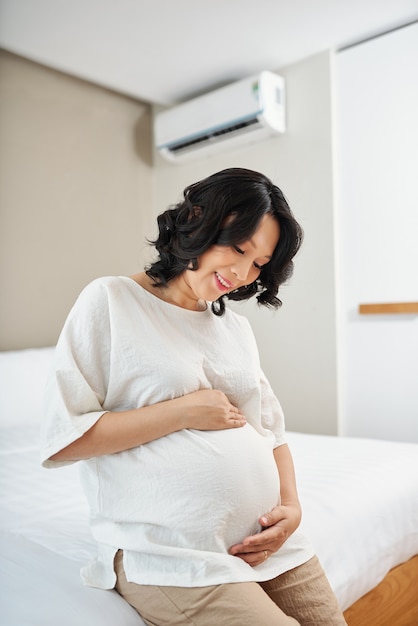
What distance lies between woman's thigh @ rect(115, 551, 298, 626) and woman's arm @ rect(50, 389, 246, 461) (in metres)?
0.24

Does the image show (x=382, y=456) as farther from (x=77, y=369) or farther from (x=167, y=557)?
(x=77, y=369)

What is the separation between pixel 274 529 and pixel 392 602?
0.74 meters

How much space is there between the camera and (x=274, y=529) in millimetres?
1055

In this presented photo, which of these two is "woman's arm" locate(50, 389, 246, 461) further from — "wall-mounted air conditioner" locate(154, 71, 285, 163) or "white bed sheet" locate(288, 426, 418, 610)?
"wall-mounted air conditioner" locate(154, 71, 285, 163)

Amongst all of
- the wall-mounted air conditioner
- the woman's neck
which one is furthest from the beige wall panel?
the woman's neck

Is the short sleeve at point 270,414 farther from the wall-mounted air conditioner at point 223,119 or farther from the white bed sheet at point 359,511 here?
the wall-mounted air conditioner at point 223,119

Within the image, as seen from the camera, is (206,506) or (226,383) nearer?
(206,506)

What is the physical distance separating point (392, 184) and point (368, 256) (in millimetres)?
344

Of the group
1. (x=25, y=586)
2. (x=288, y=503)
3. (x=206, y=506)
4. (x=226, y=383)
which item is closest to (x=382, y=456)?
(x=288, y=503)

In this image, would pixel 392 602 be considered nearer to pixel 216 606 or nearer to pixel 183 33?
pixel 216 606

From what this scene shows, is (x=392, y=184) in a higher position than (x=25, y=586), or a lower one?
higher

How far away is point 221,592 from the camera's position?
0.93m

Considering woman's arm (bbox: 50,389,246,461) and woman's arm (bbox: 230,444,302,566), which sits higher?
woman's arm (bbox: 50,389,246,461)

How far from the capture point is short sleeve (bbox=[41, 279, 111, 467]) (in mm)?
959
